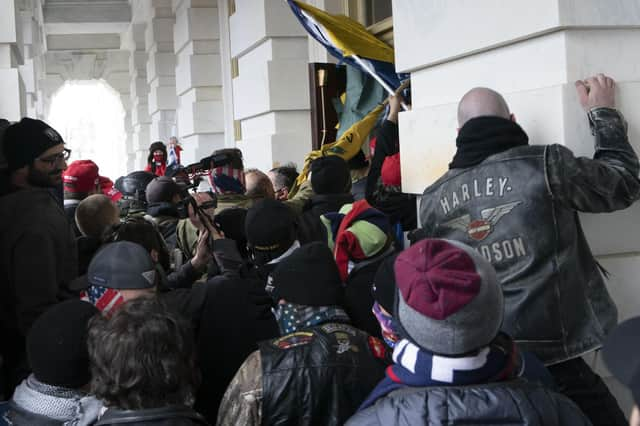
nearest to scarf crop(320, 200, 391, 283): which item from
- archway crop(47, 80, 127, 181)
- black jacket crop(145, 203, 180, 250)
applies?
black jacket crop(145, 203, 180, 250)

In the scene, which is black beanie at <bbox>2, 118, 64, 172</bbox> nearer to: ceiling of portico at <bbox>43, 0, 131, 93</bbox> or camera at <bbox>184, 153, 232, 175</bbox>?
camera at <bbox>184, 153, 232, 175</bbox>

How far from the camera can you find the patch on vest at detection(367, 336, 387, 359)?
2.52 meters

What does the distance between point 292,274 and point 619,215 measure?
4.05 feet

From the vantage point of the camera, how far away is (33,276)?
3.42 metres

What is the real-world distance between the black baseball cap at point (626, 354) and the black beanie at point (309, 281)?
1.27m

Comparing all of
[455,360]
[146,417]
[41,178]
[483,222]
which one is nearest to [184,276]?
[41,178]

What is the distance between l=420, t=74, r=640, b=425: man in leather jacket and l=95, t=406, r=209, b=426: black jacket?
110 cm

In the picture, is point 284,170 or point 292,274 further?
point 284,170

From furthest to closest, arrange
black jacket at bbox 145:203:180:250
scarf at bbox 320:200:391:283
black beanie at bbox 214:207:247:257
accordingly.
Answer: black jacket at bbox 145:203:180:250, black beanie at bbox 214:207:247:257, scarf at bbox 320:200:391:283

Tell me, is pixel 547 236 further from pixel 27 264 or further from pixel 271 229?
pixel 27 264

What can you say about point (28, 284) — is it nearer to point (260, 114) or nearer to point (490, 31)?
point (490, 31)

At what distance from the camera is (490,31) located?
11.0 ft

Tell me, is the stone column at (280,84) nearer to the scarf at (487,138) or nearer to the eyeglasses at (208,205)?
the eyeglasses at (208,205)

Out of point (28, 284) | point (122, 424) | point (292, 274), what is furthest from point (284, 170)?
point (122, 424)
